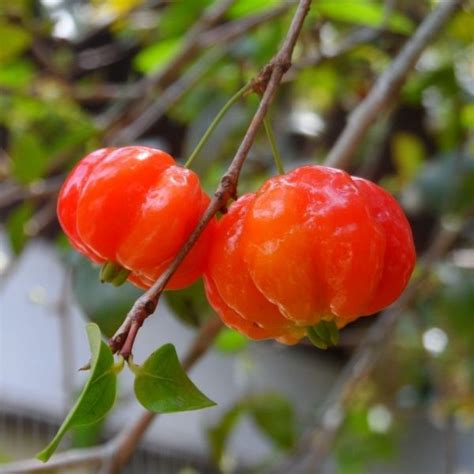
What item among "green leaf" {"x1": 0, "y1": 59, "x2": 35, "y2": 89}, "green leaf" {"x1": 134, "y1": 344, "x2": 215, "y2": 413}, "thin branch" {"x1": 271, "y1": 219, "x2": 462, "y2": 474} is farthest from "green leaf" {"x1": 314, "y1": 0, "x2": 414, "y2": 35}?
"green leaf" {"x1": 134, "y1": 344, "x2": 215, "y2": 413}

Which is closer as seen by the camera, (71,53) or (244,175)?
(244,175)

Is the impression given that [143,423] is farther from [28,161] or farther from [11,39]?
[11,39]

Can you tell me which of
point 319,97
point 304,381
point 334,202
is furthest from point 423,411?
point 334,202

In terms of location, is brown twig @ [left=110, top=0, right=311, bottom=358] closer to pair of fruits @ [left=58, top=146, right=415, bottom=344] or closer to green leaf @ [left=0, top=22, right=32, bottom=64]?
pair of fruits @ [left=58, top=146, right=415, bottom=344]

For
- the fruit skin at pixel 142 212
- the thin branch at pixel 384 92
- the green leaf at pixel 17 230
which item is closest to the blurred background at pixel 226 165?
the green leaf at pixel 17 230

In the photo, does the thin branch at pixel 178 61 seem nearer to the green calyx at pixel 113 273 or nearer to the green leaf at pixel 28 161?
the green leaf at pixel 28 161

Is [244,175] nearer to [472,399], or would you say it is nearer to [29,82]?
[29,82]
